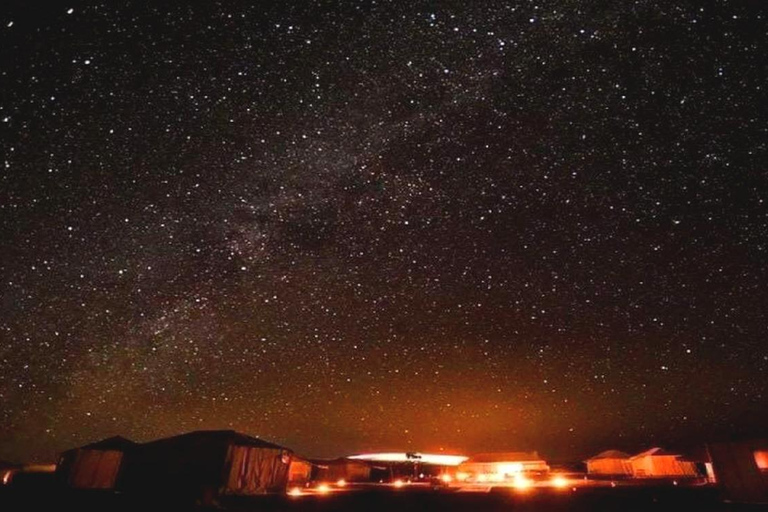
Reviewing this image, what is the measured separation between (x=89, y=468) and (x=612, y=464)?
1787 inches

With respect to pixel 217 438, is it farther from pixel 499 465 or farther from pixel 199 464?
pixel 499 465

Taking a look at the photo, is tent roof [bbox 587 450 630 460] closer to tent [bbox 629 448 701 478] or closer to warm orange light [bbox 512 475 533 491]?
tent [bbox 629 448 701 478]

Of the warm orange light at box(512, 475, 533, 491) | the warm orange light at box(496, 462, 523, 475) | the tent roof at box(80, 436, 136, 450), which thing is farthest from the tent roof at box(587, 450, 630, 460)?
the tent roof at box(80, 436, 136, 450)

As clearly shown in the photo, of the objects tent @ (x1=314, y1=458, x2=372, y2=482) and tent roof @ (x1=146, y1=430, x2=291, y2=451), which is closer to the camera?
tent roof @ (x1=146, y1=430, x2=291, y2=451)

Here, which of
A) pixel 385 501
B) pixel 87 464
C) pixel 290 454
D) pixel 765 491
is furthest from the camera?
pixel 290 454

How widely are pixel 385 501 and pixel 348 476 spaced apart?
35.0 meters

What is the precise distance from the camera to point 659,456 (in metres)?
39.7

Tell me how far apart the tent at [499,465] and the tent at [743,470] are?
32.6 meters

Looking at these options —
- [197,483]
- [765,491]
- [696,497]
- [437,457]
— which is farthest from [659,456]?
[437,457]

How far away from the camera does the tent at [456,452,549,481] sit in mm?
47844

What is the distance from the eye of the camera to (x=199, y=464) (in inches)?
906

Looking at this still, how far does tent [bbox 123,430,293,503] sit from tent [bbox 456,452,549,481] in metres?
30.0

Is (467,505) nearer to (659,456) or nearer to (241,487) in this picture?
(241,487)

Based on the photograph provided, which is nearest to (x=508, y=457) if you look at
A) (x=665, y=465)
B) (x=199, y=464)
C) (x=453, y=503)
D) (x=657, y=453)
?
(x=657, y=453)
